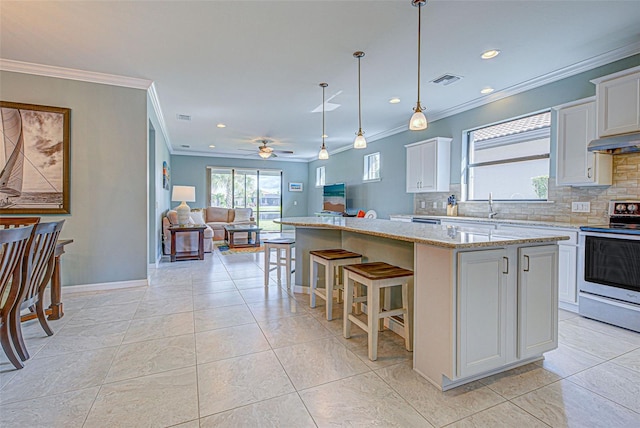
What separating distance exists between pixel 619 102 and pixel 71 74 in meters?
5.69

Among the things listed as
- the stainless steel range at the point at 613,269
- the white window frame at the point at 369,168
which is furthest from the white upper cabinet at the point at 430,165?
the stainless steel range at the point at 613,269

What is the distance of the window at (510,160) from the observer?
389 centimetres

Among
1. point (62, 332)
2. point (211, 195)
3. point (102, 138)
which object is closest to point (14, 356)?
point (62, 332)

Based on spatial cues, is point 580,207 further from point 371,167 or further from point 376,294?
point 371,167

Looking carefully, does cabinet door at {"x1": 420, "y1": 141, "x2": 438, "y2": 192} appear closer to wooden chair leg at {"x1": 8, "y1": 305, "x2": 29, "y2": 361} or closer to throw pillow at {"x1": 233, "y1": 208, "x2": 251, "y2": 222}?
wooden chair leg at {"x1": 8, "y1": 305, "x2": 29, "y2": 361}

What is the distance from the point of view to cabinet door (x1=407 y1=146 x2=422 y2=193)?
5.32 m

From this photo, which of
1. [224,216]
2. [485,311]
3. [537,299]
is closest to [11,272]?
[485,311]

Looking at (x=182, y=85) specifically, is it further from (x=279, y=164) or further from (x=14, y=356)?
(x=279, y=164)

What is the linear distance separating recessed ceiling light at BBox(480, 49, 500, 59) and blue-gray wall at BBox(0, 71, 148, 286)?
13.0 ft

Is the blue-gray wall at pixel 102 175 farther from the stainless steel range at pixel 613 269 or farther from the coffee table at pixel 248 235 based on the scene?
the stainless steel range at pixel 613 269

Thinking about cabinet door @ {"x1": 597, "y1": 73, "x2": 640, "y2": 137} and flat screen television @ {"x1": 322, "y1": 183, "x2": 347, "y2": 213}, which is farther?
flat screen television @ {"x1": 322, "y1": 183, "x2": 347, "y2": 213}

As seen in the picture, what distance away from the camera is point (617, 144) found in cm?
281

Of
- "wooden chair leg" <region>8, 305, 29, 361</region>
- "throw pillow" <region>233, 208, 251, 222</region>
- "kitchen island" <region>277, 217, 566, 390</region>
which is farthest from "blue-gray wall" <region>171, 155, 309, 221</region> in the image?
"kitchen island" <region>277, 217, 566, 390</region>

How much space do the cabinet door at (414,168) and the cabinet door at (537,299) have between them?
3.43 meters
